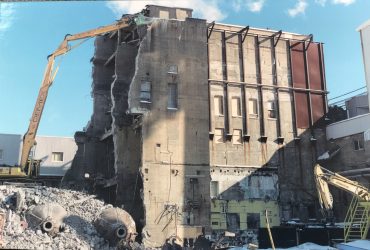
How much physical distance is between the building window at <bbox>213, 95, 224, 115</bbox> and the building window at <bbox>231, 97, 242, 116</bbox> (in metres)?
0.81

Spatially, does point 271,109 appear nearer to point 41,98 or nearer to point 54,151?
point 41,98

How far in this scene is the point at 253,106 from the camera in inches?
1323

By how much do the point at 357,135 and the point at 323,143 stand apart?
2983mm

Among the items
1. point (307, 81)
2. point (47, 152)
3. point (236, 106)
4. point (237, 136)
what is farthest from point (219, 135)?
point (47, 152)

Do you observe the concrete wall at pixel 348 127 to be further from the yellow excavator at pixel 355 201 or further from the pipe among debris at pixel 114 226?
the pipe among debris at pixel 114 226

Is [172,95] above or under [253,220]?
above

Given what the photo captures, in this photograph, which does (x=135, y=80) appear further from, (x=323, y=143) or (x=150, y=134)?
(x=323, y=143)

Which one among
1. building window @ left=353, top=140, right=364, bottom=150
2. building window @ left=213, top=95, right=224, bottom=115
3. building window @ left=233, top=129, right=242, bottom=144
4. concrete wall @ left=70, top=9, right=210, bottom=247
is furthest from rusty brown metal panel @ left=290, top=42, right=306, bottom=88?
concrete wall @ left=70, top=9, right=210, bottom=247

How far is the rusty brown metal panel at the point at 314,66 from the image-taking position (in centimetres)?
3603

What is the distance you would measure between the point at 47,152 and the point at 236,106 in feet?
77.3

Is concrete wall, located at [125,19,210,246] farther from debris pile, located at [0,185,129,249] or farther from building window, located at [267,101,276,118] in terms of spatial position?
building window, located at [267,101,276,118]

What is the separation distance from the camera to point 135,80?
1152 inches

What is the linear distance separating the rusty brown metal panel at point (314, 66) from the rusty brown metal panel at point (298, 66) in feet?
2.08

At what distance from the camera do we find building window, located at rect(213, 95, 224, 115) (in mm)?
32375
